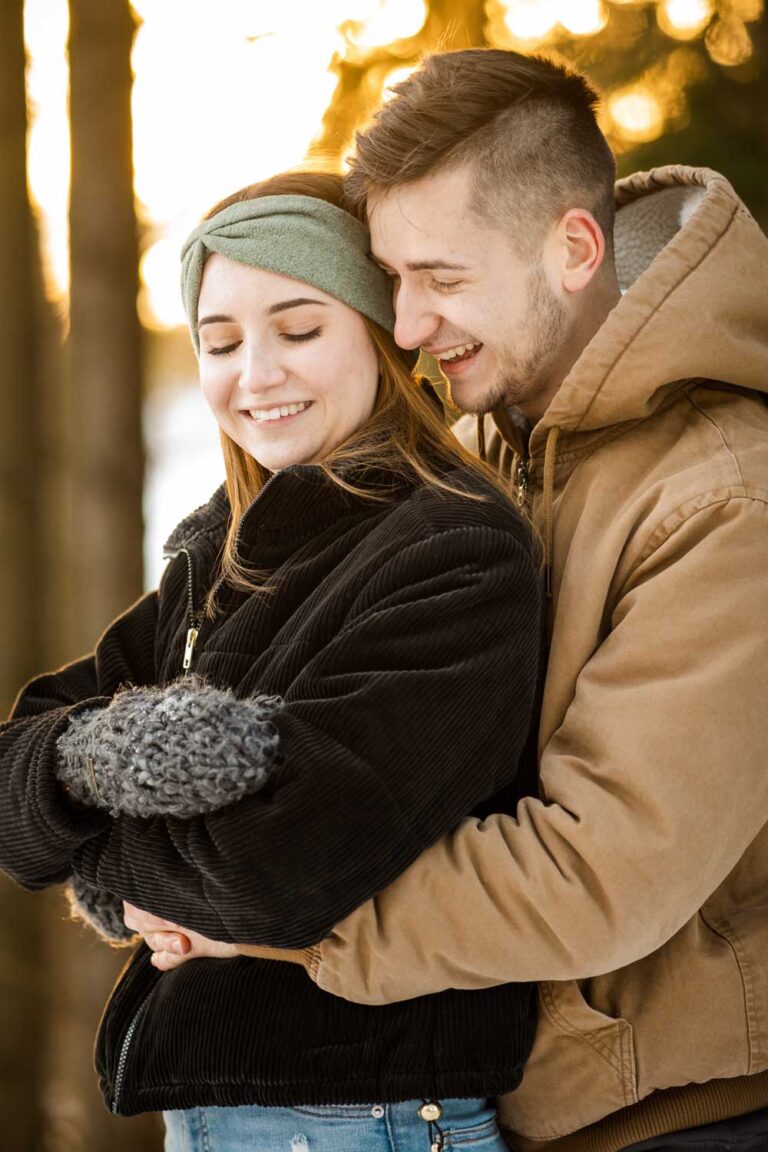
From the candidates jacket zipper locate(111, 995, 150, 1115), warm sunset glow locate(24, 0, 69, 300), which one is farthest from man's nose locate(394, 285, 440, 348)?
warm sunset glow locate(24, 0, 69, 300)

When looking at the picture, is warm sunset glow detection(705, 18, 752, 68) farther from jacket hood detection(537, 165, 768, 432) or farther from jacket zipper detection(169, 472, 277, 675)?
jacket zipper detection(169, 472, 277, 675)

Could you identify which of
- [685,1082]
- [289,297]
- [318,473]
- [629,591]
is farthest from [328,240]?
[685,1082]

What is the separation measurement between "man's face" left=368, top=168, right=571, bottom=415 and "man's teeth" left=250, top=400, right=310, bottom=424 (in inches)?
8.5

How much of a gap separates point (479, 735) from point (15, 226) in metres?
2.57

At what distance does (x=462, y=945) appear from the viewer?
1.66 m

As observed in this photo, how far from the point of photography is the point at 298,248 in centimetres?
205

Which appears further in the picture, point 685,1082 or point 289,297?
point 289,297

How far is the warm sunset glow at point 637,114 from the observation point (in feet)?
11.5

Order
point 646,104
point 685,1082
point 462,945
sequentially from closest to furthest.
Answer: point 462,945 < point 685,1082 < point 646,104

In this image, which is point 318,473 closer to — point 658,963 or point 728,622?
point 728,622

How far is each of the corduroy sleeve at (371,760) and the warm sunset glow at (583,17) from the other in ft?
7.55

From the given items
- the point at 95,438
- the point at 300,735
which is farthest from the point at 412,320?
the point at 95,438

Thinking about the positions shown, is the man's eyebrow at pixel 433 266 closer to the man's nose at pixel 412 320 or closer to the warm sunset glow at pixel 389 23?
the man's nose at pixel 412 320

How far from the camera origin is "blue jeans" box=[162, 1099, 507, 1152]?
69.3 inches
